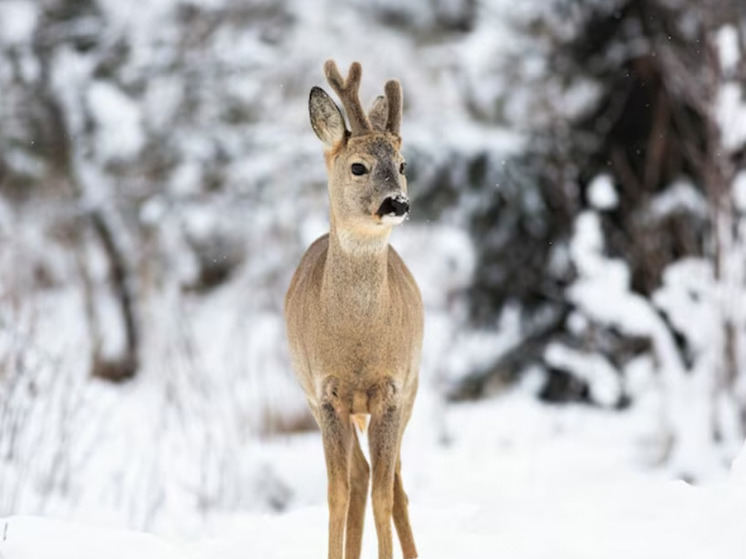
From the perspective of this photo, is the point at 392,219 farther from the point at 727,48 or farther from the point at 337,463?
the point at 727,48

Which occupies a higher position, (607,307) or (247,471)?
(607,307)

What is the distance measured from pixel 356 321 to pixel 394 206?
1.52ft

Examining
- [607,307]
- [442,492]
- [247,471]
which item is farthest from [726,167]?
[247,471]

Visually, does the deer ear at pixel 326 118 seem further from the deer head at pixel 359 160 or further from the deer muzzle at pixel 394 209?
the deer muzzle at pixel 394 209

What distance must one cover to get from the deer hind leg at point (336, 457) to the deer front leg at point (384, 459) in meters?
0.08

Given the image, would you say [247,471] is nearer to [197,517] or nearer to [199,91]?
[197,517]

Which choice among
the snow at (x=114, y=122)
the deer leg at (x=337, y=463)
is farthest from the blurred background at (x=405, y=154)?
the deer leg at (x=337, y=463)

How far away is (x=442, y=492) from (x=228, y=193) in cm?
452

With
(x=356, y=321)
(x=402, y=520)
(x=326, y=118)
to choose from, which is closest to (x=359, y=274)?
(x=356, y=321)

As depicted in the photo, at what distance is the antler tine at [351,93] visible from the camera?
4258mm

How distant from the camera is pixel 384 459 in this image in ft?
13.8

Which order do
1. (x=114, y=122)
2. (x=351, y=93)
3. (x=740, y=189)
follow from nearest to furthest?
(x=351, y=93) < (x=740, y=189) < (x=114, y=122)

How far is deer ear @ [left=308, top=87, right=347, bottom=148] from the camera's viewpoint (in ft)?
13.8

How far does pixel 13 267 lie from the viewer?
1122cm
